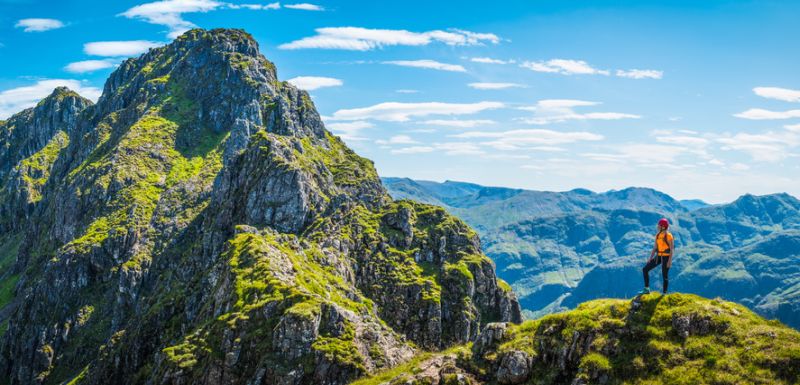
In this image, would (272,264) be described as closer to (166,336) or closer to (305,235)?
(166,336)

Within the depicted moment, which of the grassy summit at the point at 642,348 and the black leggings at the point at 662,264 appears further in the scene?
the black leggings at the point at 662,264

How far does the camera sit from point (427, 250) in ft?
617

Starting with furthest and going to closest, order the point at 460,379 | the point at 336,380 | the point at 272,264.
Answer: the point at 272,264 → the point at 336,380 → the point at 460,379

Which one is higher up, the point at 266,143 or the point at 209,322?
the point at 266,143

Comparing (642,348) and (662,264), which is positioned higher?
(662,264)

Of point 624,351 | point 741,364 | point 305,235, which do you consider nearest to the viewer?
point 741,364

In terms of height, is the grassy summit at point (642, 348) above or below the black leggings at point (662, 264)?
below

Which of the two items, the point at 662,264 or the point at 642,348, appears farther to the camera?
the point at 662,264

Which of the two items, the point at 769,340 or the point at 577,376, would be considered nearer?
the point at 769,340

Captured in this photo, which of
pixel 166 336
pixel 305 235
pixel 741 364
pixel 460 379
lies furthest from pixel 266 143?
pixel 741 364

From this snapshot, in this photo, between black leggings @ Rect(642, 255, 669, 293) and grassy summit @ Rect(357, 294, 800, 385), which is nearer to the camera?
grassy summit @ Rect(357, 294, 800, 385)

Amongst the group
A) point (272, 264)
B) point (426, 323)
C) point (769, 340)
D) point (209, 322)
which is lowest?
point (426, 323)

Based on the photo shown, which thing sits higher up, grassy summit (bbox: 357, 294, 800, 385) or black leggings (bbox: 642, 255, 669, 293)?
black leggings (bbox: 642, 255, 669, 293)

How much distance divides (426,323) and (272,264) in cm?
6085
